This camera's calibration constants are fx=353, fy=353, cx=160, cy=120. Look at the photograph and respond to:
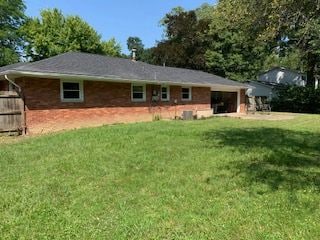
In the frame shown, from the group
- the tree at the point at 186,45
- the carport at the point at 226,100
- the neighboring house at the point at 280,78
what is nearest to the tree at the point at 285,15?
the carport at the point at 226,100

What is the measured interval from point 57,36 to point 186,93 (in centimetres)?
2359

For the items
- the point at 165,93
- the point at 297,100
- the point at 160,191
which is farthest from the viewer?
the point at 297,100

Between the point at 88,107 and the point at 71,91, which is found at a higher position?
the point at 71,91

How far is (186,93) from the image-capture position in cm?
2441

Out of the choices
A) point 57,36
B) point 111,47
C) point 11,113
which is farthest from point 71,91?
point 111,47

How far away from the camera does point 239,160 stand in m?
8.30

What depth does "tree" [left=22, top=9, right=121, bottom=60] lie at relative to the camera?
40.9 m

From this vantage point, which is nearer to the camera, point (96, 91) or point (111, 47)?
point (96, 91)

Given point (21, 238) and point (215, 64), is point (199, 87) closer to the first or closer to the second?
point (215, 64)

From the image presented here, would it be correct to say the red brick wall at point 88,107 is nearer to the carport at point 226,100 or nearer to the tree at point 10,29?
the carport at point 226,100

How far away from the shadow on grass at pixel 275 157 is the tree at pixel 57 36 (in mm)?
32221

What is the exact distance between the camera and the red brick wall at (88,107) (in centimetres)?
1510

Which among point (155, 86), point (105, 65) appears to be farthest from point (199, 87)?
point (105, 65)

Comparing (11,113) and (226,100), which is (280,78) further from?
(11,113)
